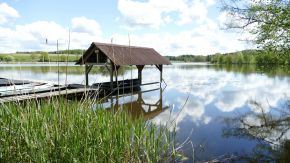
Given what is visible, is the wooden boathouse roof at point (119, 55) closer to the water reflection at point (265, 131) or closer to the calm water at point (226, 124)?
the calm water at point (226, 124)

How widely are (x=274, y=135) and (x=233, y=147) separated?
211 cm

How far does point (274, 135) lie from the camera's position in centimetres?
868

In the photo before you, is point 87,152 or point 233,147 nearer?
point 87,152

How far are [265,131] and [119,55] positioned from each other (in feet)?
36.9

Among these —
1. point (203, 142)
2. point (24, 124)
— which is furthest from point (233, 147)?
point (24, 124)

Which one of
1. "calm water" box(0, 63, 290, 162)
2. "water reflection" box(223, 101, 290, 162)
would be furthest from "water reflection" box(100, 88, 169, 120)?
"water reflection" box(223, 101, 290, 162)

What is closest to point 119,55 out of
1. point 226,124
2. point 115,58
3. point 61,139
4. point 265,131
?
point 115,58

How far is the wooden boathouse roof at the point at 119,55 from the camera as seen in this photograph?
17094mm

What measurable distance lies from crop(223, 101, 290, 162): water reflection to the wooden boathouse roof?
7.51m

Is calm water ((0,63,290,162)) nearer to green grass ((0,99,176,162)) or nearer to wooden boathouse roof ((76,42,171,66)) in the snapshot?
green grass ((0,99,176,162))

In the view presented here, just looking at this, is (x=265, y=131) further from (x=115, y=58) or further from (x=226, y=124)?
(x=115, y=58)

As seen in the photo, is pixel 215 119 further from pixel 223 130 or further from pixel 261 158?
pixel 261 158

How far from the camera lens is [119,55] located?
58.7ft

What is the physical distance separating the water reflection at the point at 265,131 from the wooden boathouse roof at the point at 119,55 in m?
7.51
